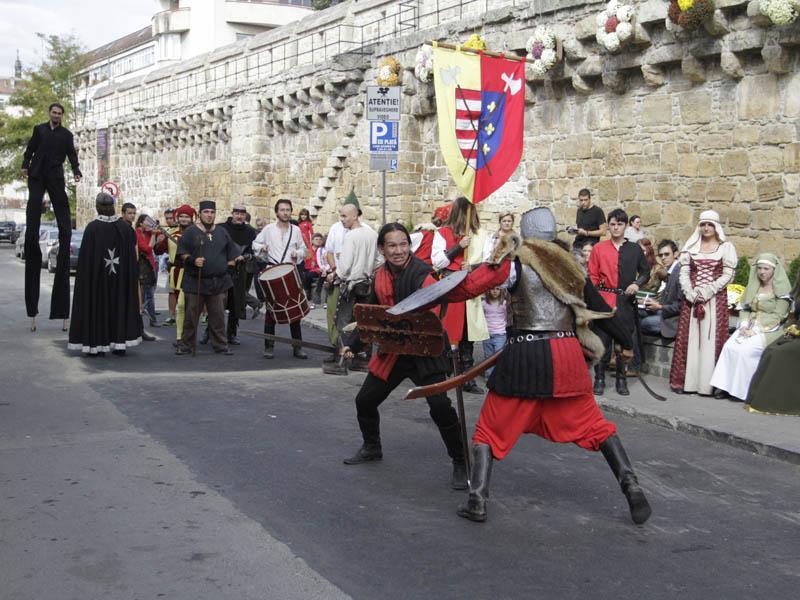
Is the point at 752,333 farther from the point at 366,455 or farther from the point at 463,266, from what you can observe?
the point at 366,455

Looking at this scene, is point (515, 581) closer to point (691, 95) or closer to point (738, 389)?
point (738, 389)

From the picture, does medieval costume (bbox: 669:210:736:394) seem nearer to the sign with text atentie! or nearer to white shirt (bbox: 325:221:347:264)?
white shirt (bbox: 325:221:347:264)

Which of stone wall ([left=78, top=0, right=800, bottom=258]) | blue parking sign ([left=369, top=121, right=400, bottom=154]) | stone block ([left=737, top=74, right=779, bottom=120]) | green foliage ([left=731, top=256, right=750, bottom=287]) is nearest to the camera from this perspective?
green foliage ([left=731, top=256, right=750, bottom=287])

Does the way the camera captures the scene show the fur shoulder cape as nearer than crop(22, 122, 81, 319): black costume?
Yes

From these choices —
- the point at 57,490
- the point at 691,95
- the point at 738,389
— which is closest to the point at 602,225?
the point at 691,95

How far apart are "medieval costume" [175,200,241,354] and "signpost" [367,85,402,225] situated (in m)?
2.95

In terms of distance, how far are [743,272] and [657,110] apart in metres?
3.31

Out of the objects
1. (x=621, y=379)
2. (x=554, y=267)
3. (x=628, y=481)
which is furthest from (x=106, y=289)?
(x=628, y=481)

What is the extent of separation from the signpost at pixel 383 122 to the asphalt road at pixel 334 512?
20.9 feet

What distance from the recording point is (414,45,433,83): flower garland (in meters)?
20.3

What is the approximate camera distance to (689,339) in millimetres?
10359

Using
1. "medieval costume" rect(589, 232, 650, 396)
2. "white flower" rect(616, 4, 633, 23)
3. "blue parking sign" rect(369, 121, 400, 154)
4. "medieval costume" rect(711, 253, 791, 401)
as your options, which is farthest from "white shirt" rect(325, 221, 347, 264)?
"white flower" rect(616, 4, 633, 23)

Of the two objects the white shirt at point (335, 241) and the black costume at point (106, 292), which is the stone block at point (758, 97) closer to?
the white shirt at point (335, 241)

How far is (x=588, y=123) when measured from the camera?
683 inches
